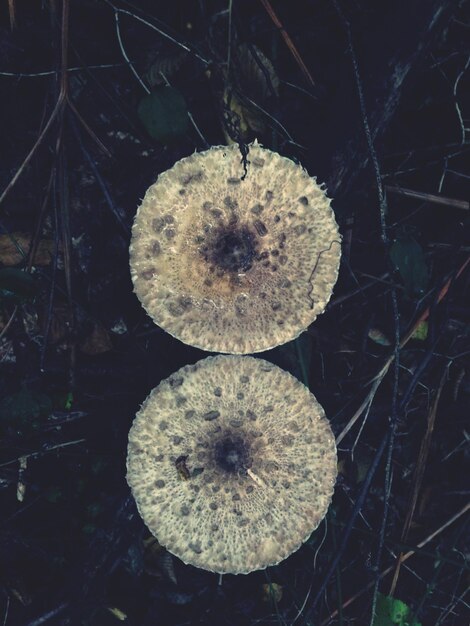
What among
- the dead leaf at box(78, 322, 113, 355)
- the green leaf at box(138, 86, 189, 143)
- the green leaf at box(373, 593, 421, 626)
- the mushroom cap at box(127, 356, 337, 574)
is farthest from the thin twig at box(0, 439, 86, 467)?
the green leaf at box(373, 593, 421, 626)

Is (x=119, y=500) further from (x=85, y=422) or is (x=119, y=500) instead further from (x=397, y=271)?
(x=397, y=271)

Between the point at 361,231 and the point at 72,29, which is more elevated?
the point at 72,29

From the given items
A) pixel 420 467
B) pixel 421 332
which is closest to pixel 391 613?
pixel 420 467

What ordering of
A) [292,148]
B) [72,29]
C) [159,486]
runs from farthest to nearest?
1. [292,148]
2. [72,29]
3. [159,486]

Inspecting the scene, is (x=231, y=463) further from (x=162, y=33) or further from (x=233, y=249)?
(x=162, y=33)

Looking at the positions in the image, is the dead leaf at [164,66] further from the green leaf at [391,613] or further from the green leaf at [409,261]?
the green leaf at [391,613]

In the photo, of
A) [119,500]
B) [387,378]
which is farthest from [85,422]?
[387,378]
